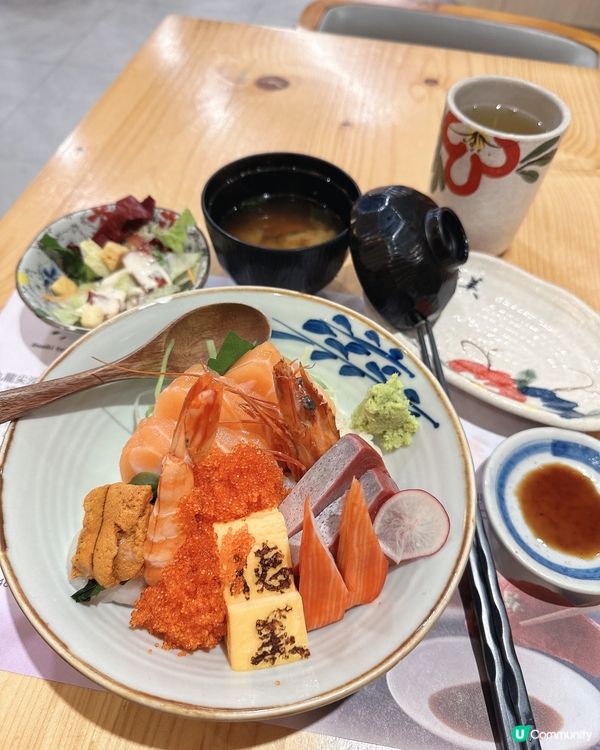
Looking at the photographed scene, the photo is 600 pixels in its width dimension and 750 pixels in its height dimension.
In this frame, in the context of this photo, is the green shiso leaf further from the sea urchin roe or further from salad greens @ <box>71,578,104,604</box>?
salad greens @ <box>71,578,104,604</box>

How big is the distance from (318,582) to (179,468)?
338mm

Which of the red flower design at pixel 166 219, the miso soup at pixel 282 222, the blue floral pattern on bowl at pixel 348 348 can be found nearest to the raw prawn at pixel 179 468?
the blue floral pattern on bowl at pixel 348 348

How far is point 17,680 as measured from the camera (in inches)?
40.1

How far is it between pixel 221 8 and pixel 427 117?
470 centimetres

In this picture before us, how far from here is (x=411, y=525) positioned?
106 centimetres

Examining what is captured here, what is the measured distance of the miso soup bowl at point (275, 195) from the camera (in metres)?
1.46

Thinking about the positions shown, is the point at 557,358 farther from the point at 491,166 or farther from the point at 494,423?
the point at 491,166

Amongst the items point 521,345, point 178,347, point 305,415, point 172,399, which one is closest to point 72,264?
point 178,347

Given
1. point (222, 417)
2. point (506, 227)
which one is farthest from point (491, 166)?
point (222, 417)

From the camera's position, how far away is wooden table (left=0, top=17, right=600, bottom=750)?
199cm

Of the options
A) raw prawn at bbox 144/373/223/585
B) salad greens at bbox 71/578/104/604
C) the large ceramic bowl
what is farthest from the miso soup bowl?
salad greens at bbox 71/578/104/604

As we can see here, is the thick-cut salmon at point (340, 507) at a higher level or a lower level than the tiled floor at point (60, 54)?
higher

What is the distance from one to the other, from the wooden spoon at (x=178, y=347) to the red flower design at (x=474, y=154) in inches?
33.2

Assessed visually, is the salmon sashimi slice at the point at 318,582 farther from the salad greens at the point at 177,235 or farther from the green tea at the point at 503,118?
the green tea at the point at 503,118
